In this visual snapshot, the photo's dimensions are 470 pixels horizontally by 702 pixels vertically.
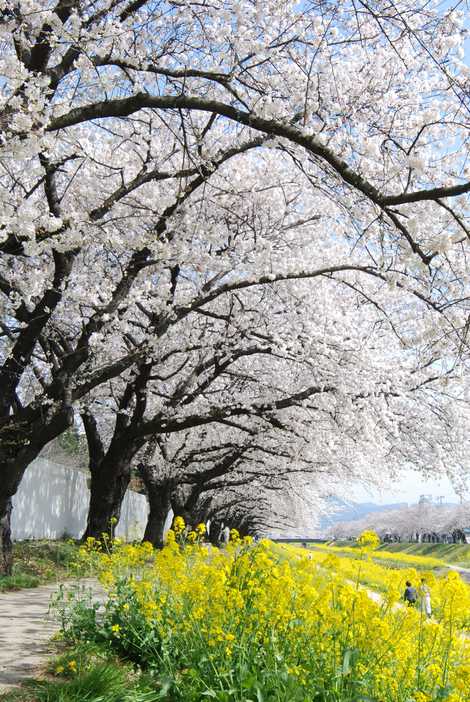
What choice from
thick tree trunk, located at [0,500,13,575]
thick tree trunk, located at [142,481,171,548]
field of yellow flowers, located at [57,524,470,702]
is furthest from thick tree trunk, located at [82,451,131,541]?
field of yellow flowers, located at [57,524,470,702]

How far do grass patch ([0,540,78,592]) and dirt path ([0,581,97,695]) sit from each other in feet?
1.99

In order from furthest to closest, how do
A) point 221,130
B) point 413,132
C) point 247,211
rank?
point 247,211
point 221,130
point 413,132

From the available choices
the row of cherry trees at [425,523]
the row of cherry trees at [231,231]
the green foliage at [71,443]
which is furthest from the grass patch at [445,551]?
the row of cherry trees at [231,231]

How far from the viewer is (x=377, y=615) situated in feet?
13.2

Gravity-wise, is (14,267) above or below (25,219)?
above

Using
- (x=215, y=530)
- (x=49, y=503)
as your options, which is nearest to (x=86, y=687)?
(x=49, y=503)

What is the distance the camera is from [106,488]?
13.1 m

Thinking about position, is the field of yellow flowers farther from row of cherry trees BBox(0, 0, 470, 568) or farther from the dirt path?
row of cherry trees BBox(0, 0, 470, 568)

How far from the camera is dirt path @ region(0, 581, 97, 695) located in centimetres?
478

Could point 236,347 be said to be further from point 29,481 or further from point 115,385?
point 29,481

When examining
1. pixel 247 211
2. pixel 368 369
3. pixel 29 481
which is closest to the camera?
pixel 247 211

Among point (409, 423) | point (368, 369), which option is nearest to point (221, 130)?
point (368, 369)

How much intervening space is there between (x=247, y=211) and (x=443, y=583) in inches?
297

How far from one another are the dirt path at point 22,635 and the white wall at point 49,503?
864 centimetres
